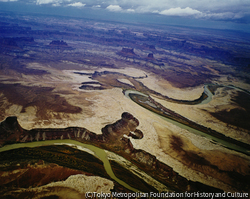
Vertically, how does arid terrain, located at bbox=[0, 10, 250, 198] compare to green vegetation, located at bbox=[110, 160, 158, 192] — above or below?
above

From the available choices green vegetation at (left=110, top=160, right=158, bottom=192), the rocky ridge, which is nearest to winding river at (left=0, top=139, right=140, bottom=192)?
green vegetation at (left=110, top=160, right=158, bottom=192)

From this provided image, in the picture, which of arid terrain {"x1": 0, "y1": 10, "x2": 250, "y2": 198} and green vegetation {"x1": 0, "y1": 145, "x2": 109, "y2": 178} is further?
green vegetation {"x1": 0, "y1": 145, "x2": 109, "y2": 178}

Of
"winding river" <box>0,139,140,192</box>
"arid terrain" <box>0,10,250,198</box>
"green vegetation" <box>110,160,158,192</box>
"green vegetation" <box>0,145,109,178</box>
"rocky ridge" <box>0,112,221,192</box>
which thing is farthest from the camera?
"winding river" <box>0,139,140,192</box>

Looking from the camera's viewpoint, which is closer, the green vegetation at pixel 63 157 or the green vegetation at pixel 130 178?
the green vegetation at pixel 130 178

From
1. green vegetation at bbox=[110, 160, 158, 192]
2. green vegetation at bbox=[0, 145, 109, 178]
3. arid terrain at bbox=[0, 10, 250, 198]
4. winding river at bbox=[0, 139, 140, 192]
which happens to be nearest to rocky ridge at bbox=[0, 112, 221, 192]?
arid terrain at bbox=[0, 10, 250, 198]

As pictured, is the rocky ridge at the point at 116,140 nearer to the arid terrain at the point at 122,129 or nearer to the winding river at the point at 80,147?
the arid terrain at the point at 122,129

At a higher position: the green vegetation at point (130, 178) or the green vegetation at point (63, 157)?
the green vegetation at point (63, 157)

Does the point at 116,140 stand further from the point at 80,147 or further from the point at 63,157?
the point at 63,157

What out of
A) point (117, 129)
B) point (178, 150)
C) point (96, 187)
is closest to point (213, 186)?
point (178, 150)

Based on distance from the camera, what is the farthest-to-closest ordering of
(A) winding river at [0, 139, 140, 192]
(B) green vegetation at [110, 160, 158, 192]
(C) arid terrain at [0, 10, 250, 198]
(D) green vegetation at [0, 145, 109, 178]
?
(A) winding river at [0, 139, 140, 192] → (D) green vegetation at [0, 145, 109, 178] → (C) arid terrain at [0, 10, 250, 198] → (B) green vegetation at [110, 160, 158, 192]

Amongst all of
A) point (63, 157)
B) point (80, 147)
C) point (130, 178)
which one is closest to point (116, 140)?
point (80, 147)

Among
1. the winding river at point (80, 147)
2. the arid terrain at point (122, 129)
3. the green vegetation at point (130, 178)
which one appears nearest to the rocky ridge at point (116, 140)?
the arid terrain at point (122, 129)

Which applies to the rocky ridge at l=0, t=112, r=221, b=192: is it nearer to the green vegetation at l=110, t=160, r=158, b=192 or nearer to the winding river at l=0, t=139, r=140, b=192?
the winding river at l=0, t=139, r=140, b=192
